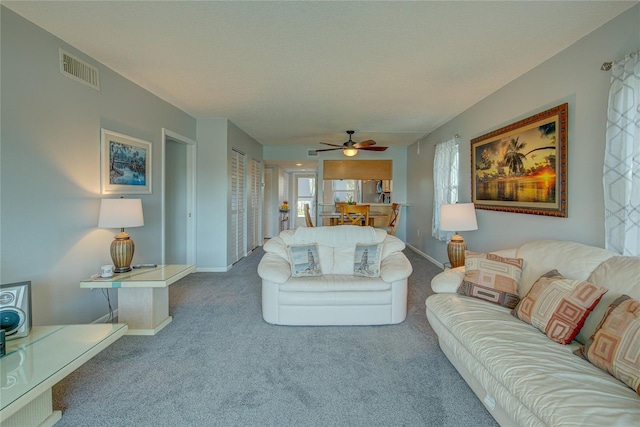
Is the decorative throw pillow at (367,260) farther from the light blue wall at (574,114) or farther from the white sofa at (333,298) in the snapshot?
the light blue wall at (574,114)

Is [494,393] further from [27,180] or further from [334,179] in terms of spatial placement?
[334,179]

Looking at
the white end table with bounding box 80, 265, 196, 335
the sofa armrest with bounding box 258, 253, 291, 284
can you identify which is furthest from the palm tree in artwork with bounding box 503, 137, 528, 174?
the white end table with bounding box 80, 265, 196, 335

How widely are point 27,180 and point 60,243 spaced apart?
1.79 feet

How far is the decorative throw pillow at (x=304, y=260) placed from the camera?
296cm

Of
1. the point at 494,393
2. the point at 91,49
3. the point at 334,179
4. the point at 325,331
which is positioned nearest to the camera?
the point at 494,393

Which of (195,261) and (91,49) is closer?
(91,49)

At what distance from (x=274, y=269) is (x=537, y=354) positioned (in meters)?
2.02

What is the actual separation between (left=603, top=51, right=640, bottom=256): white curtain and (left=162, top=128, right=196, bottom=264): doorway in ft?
15.6

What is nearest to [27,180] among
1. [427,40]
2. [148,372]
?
[148,372]

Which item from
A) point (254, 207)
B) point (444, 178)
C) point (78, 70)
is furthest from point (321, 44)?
point (254, 207)

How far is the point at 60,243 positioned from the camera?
2.39 meters

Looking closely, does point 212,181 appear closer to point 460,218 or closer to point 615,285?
point 460,218

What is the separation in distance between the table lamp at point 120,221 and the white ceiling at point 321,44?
1.31 metres

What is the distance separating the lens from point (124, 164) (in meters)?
3.07
